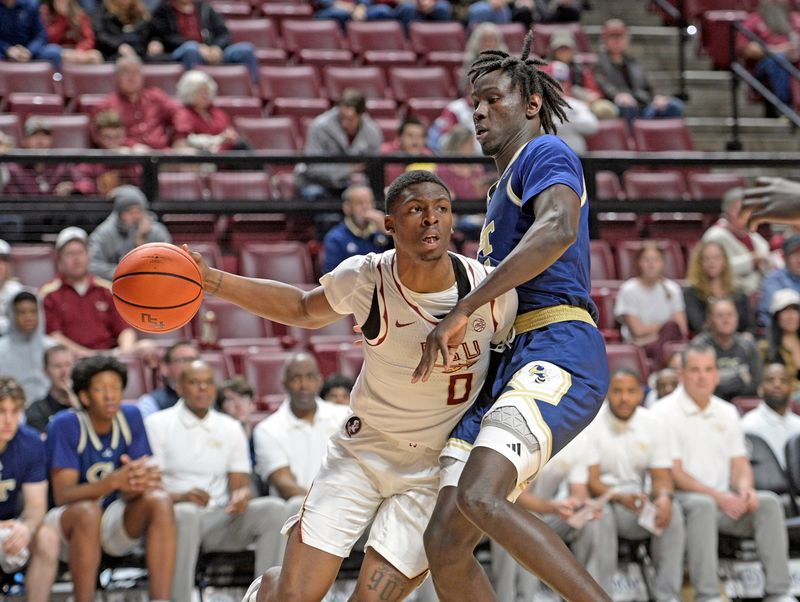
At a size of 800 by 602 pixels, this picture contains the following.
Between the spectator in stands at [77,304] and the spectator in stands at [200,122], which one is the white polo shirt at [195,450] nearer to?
the spectator in stands at [77,304]

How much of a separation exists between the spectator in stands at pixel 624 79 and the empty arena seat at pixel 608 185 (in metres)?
1.40

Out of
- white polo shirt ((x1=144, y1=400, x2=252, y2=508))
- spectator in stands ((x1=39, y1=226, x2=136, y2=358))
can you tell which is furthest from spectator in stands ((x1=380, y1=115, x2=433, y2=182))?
white polo shirt ((x1=144, y1=400, x2=252, y2=508))

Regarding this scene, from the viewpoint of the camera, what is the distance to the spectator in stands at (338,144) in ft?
34.0

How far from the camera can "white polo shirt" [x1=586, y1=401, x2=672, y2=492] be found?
27.5 feet

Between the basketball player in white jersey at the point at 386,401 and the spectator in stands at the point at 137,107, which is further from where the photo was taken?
the spectator in stands at the point at 137,107

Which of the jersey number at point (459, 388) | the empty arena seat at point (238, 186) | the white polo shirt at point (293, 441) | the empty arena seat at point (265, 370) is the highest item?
the empty arena seat at point (238, 186)

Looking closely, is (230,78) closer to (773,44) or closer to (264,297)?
(773,44)

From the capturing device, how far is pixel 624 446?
847 cm

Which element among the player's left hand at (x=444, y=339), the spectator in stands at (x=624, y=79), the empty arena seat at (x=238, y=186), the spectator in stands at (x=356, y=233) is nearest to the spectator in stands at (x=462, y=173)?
the spectator in stands at (x=356, y=233)

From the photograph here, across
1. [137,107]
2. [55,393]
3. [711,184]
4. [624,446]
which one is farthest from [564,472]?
[137,107]

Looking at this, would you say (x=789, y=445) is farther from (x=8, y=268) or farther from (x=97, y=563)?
(x=8, y=268)

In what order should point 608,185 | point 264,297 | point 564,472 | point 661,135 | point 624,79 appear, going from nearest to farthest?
point 264,297, point 564,472, point 608,185, point 661,135, point 624,79

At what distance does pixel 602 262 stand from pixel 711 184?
1812 mm

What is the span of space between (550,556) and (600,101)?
899 cm
